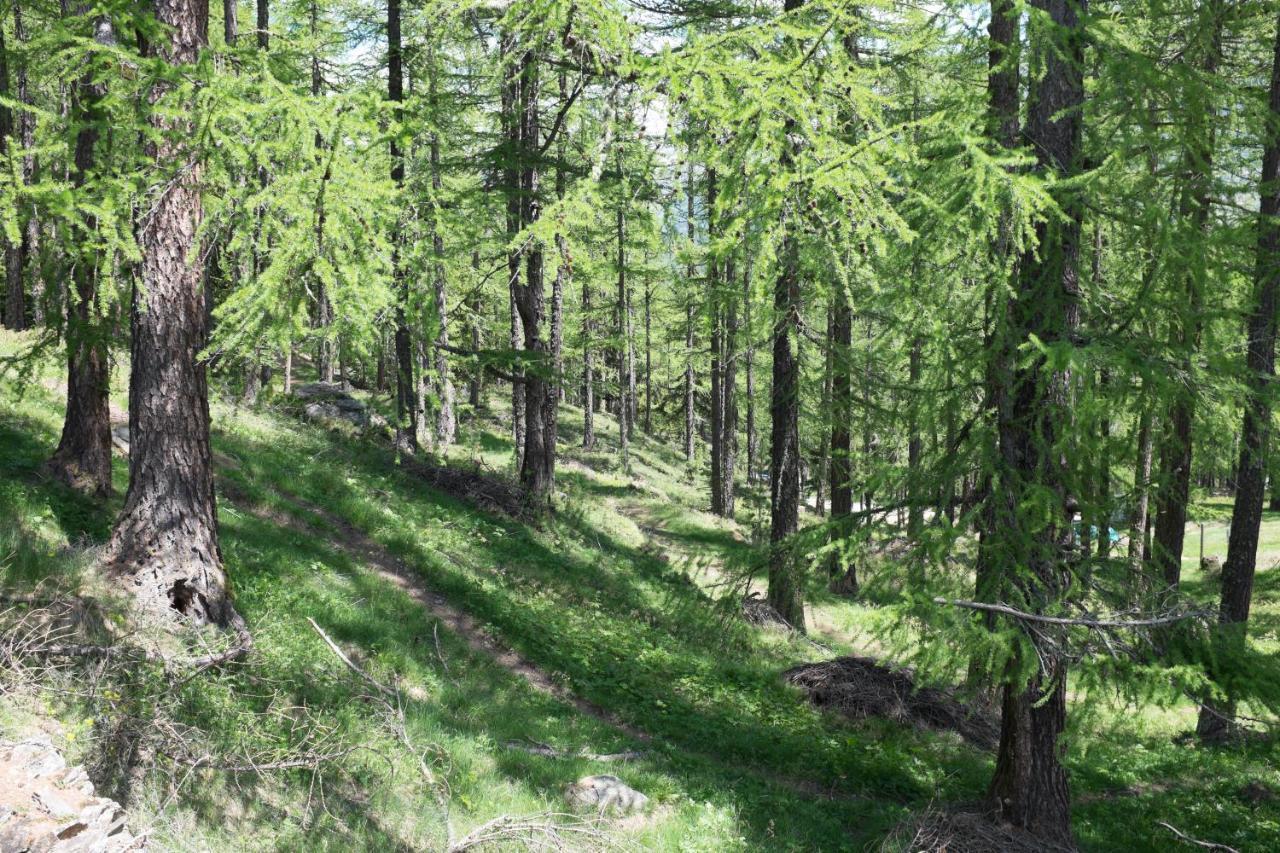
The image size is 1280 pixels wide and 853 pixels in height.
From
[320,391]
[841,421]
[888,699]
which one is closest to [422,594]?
[841,421]

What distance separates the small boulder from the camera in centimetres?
725

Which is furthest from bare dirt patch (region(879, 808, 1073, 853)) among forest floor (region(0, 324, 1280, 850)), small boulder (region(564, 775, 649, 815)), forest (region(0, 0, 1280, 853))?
small boulder (region(564, 775, 649, 815))

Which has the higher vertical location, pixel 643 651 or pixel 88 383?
pixel 88 383

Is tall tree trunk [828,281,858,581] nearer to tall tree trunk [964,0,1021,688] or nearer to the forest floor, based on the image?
tall tree trunk [964,0,1021,688]

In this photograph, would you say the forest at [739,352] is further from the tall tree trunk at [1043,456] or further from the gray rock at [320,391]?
the gray rock at [320,391]

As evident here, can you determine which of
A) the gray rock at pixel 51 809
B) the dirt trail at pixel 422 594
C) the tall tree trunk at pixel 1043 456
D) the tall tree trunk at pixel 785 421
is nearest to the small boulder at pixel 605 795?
the dirt trail at pixel 422 594

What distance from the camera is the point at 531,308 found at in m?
16.2

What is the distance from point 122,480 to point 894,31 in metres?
14.7

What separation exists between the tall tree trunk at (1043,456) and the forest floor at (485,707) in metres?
0.54

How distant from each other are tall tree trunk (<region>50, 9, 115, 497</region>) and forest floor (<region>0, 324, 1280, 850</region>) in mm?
334

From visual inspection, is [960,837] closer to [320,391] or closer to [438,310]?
[438,310]

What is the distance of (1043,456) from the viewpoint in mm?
6199

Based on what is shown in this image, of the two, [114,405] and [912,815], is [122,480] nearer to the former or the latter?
[114,405]

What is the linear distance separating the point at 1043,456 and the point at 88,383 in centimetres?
967
